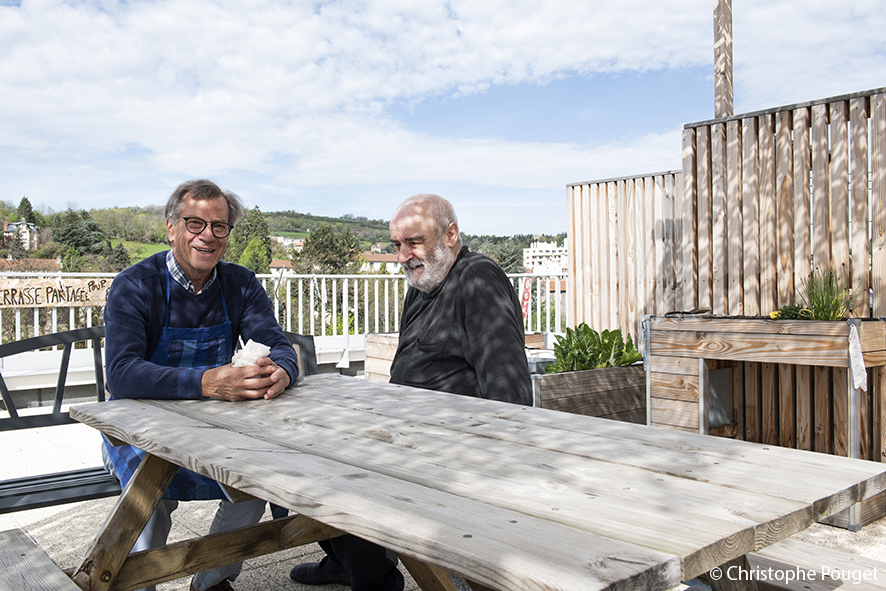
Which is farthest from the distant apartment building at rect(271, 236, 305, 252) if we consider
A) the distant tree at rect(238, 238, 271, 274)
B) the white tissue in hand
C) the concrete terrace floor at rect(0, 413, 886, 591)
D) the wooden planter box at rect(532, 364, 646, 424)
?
the white tissue in hand

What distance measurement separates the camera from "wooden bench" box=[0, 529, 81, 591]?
4.44 feet

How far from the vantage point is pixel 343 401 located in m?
1.88

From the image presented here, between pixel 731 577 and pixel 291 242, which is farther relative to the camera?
pixel 291 242

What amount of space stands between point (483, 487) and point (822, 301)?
2998mm

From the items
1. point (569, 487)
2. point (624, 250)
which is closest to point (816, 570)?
point (569, 487)

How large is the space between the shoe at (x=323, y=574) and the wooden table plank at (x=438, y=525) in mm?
1307

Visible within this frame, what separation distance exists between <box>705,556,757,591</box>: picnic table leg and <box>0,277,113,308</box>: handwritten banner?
6.96 meters

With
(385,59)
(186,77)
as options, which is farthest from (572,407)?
(186,77)

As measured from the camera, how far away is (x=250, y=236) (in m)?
48.9

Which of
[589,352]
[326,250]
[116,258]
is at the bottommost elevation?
[589,352]

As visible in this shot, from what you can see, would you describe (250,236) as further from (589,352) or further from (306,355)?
(306,355)

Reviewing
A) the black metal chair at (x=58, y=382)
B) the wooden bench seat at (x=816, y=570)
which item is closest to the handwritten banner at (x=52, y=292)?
the black metal chair at (x=58, y=382)

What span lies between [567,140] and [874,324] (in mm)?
63039

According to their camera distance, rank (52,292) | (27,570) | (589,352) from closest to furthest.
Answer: (27,570)
(589,352)
(52,292)
